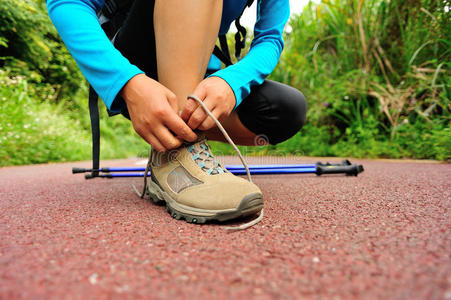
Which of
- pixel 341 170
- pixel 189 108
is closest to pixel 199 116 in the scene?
pixel 189 108

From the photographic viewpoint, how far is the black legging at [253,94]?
107cm

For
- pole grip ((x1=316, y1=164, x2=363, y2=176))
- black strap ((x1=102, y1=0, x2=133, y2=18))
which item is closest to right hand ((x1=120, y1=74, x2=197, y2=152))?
black strap ((x1=102, y1=0, x2=133, y2=18))

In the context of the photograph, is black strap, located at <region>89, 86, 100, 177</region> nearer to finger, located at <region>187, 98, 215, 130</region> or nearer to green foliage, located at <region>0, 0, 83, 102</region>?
finger, located at <region>187, 98, 215, 130</region>

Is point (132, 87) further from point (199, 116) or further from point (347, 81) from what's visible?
point (347, 81)

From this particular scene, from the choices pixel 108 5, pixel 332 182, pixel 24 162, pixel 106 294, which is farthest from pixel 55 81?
pixel 106 294

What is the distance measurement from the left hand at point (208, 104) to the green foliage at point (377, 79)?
2.03m

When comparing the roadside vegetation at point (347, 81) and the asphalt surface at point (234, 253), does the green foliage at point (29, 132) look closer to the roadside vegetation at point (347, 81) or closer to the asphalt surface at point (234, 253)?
the roadside vegetation at point (347, 81)

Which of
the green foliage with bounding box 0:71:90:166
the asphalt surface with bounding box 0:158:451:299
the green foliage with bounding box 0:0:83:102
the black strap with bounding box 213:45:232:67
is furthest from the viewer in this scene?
the green foliage with bounding box 0:0:83:102

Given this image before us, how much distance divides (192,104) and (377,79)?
2.76 metres

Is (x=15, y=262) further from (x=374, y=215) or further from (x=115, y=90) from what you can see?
(x=374, y=215)

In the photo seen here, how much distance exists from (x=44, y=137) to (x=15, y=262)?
3411 mm

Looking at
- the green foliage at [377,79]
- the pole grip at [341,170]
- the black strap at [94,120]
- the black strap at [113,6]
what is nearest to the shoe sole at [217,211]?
the black strap at [94,120]

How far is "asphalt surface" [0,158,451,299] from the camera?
0.40 metres

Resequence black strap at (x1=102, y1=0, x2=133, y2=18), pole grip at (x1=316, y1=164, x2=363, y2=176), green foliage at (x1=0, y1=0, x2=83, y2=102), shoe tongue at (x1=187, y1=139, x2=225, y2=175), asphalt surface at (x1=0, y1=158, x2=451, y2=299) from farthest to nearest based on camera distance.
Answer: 1. green foliage at (x1=0, y1=0, x2=83, y2=102)
2. pole grip at (x1=316, y1=164, x2=363, y2=176)
3. black strap at (x1=102, y1=0, x2=133, y2=18)
4. shoe tongue at (x1=187, y1=139, x2=225, y2=175)
5. asphalt surface at (x1=0, y1=158, x2=451, y2=299)
